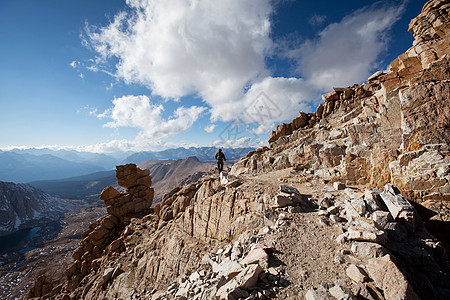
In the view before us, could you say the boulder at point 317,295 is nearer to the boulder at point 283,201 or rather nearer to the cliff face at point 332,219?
the cliff face at point 332,219

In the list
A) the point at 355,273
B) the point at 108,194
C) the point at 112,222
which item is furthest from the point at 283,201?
the point at 108,194

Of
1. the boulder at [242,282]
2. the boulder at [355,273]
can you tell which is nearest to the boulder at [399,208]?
the boulder at [355,273]

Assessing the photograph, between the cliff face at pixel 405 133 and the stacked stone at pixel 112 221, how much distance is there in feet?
77.3

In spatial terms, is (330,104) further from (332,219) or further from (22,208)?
(22,208)

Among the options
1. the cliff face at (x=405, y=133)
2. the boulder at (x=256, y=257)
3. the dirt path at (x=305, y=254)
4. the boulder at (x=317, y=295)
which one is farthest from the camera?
the cliff face at (x=405, y=133)

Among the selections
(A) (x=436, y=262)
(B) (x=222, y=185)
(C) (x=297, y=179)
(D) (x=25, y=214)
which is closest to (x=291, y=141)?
(C) (x=297, y=179)

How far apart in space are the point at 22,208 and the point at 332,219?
229182 mm

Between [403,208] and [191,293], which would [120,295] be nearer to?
[191,293]

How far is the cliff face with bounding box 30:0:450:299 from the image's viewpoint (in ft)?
17.9

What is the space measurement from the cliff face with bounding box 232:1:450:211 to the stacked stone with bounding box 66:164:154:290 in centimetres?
2356

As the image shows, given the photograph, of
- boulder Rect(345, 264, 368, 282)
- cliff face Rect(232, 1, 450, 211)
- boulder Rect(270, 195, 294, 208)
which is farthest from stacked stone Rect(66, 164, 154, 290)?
boulder Rect(345, 264, 368, 282)

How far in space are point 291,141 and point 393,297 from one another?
23.4m

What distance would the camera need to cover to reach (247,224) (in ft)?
35.3

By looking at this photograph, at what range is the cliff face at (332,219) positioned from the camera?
5449mm
